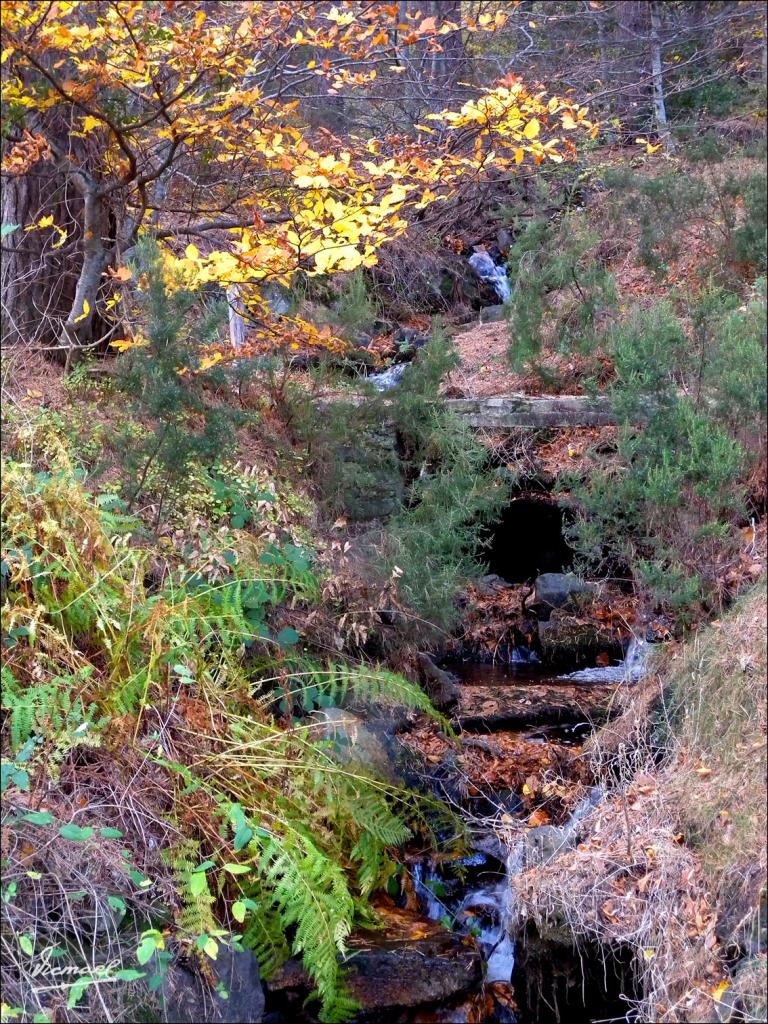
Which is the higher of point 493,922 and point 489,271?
point 489,271

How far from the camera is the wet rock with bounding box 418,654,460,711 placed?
22.6ft

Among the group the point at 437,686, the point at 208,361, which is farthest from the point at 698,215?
the point at 208,361

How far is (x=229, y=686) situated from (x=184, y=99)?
3.55 meters

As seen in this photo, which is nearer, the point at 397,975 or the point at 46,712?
the point at 46,712

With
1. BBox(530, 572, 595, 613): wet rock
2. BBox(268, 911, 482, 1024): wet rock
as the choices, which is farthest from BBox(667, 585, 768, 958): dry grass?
BBox(530, 572, 595, 613): wet rock

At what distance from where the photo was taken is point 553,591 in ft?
27.7

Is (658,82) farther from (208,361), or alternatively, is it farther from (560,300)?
(208,361)

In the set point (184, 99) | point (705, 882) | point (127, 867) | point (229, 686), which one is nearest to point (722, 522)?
point (705, 882)

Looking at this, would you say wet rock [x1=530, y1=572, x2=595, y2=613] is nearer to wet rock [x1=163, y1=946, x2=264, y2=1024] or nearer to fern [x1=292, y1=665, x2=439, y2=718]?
fern [x1=292, y1=665, x2=439, y2=718]

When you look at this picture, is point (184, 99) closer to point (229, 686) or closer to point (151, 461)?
point (151, 461)

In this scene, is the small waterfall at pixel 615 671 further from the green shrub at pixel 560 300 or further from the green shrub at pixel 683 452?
the green shrub at pixel 560 300

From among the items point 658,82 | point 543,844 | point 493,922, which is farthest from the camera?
point 658,82

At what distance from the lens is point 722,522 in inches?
219

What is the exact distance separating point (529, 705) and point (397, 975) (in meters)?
2.85
